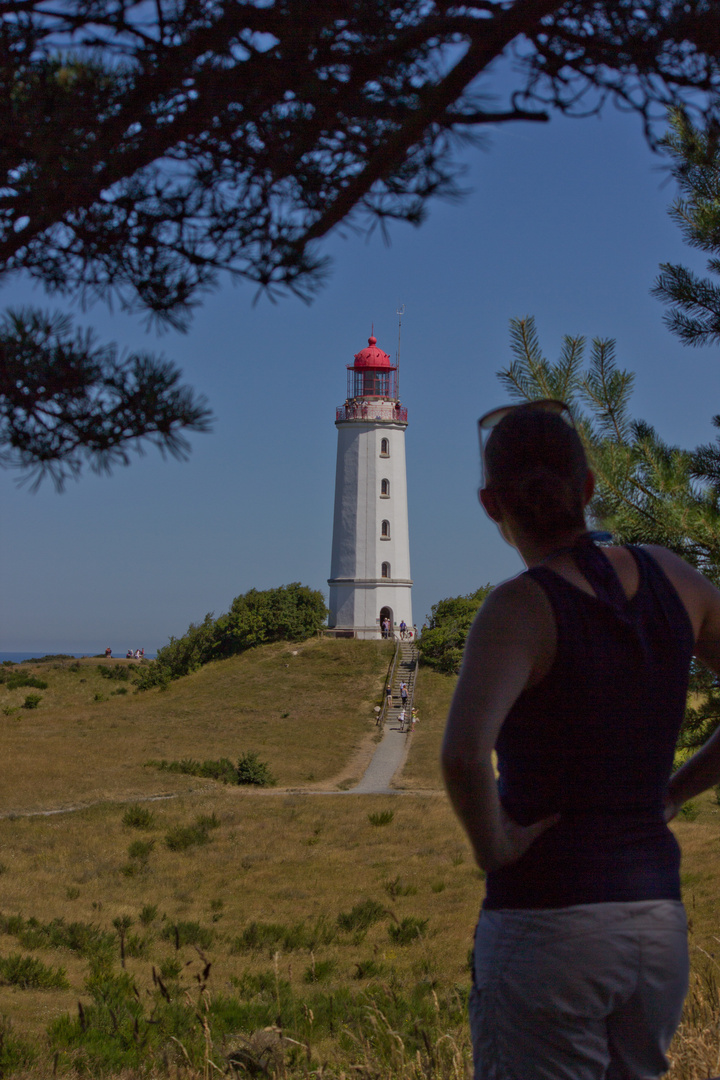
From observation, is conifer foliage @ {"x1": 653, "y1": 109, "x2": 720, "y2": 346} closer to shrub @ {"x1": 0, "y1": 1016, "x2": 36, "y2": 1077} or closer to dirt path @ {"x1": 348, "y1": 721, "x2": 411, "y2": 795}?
shrub @ {"x1": 0, "y1": 1016, "x2": 36, "y2": 1077}

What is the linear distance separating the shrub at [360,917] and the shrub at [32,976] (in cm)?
478

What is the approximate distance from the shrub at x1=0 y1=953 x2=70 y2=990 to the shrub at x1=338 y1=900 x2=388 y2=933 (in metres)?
4.78

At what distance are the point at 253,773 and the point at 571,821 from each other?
2760cm

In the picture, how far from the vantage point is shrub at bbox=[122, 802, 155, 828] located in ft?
66.2

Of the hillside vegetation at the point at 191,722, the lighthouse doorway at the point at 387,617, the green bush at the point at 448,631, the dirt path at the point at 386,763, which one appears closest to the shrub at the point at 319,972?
the hillside vegetation at the point at 191,722

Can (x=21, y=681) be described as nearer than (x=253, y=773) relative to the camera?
No

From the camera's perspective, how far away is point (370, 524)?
46.1 meters

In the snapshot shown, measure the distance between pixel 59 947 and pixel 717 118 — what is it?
39.8 ft

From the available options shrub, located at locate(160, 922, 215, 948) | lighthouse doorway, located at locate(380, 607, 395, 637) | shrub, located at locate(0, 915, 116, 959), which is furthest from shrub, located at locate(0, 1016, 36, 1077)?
lighthouse doorway, located at locate(380, 607, 395, 637)

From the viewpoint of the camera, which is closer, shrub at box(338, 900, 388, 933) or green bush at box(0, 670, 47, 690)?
shrub at box(338, 900, 388, 933)

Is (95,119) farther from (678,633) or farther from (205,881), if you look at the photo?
(205,881)

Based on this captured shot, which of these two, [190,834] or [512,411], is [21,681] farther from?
[512,411]

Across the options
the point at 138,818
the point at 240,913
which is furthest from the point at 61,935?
the point at 138,818

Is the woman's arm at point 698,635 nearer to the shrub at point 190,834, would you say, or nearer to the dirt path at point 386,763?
the shrub at point 190,834
